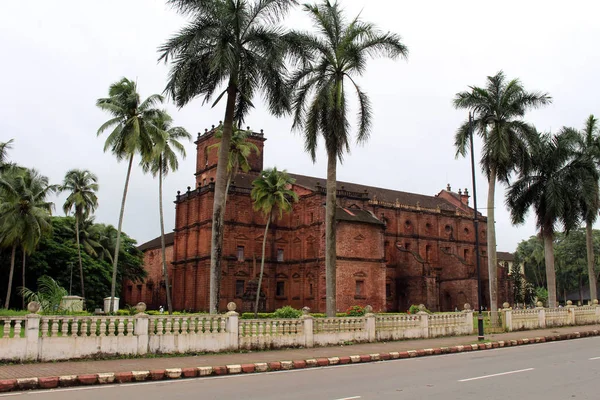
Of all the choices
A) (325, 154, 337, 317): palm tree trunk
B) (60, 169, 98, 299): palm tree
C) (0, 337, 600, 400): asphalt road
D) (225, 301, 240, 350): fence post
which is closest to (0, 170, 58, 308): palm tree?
(60, 169, 98, 299): palm tree

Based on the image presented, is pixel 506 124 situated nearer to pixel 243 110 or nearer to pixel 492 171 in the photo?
pixel 492 171

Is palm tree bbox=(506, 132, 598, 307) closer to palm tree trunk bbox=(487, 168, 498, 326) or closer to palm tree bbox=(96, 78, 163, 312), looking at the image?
palm tree trunk bbox=(487, 168, 498, 326)

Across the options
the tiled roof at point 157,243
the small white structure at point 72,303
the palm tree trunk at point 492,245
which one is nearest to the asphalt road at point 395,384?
the palm tree trunk at point 492,245

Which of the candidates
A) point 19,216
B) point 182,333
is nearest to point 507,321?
point 182,333

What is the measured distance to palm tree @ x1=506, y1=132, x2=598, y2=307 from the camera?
1339 inches

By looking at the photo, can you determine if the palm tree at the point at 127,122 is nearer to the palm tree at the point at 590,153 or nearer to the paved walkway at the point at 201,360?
the paved walkway at the point at 201,360

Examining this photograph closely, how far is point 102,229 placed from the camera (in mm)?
61344

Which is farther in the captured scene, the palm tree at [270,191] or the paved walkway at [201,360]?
the palm tree at [270,191]

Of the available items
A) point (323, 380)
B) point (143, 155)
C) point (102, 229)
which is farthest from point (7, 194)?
point (323, 380)

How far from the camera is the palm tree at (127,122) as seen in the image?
34156 millimetres

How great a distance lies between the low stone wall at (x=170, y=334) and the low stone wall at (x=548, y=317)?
26.6ft

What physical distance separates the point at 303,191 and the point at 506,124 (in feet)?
102

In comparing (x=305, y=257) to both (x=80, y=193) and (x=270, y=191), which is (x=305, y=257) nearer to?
(x=270, y=191)

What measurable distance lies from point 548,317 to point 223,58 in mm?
23241
